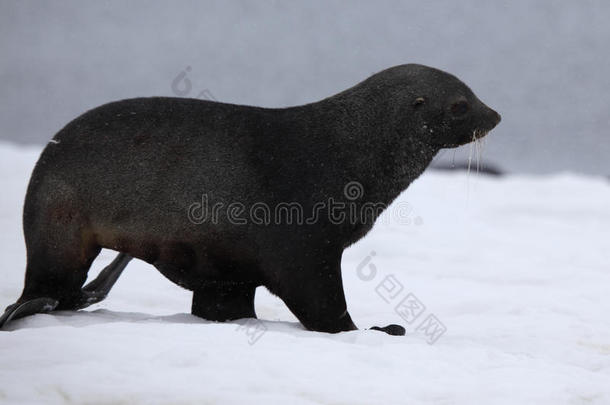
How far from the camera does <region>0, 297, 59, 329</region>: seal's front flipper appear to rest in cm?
492

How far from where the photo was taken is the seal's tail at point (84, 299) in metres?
4.96

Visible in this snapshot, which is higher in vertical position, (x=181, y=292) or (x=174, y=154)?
(x=174, y=154)

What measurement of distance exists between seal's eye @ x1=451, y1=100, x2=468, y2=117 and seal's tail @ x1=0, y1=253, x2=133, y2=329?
2600 mm

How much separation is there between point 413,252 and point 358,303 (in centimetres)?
274

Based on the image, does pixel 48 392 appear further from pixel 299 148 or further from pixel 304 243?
pixel 299 148

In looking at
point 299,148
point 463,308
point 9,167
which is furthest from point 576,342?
point 9,167

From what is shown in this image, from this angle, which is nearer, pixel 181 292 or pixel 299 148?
pixel 299 148

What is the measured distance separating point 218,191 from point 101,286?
1.24 metres

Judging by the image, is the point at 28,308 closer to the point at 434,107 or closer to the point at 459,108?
the point at 434,107

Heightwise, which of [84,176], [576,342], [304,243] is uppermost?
[84,176]

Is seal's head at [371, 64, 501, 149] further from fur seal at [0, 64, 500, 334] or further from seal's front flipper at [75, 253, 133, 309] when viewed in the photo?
seal's front flipper at [75, 253, 133, 309]

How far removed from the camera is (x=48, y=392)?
136 inches

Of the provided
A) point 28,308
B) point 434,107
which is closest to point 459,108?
point 434,107

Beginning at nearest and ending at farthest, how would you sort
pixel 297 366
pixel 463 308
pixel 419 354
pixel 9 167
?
pixel 297 366
pixel 419 354
pixel 463 308
pixel 9 167
